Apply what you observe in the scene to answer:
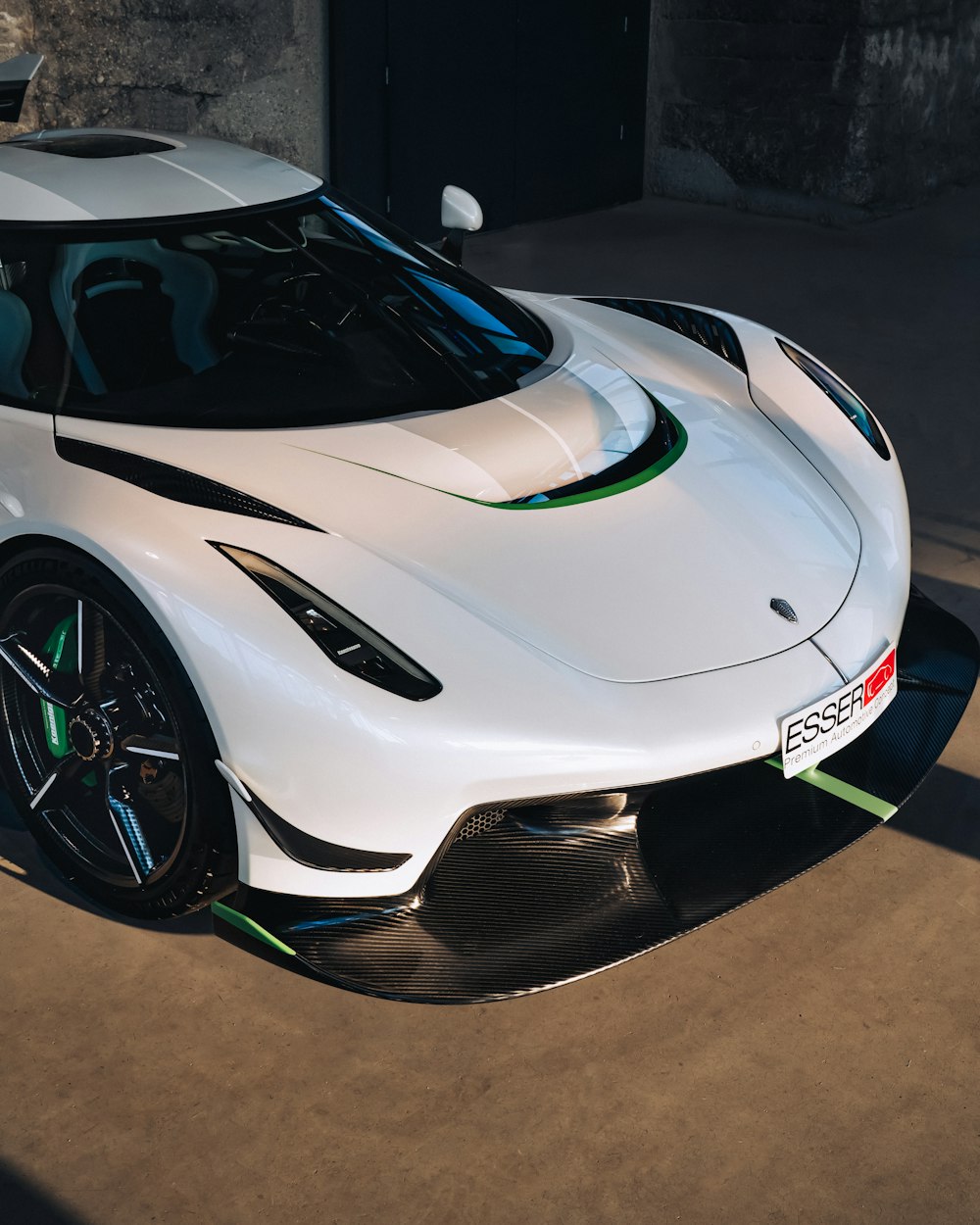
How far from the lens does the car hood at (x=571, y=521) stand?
7.61 feet

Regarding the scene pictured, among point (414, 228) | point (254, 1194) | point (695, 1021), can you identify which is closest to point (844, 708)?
point (695, 1021)

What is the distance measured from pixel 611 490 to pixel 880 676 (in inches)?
23.6

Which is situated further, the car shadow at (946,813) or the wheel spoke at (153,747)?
the car shadow at (946,813)

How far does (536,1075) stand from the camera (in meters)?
2.21

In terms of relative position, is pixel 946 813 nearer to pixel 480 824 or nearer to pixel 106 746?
pixel 480 824

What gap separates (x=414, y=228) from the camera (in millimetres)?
7457

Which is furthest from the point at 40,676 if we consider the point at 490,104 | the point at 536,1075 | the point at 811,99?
the point at 811,99

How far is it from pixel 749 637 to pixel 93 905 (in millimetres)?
1309

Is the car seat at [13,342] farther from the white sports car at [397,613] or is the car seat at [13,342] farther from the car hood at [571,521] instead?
the car hood at [571,521]

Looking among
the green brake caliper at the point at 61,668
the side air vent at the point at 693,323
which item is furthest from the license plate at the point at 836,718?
the green brake caliper at the point at 61,668

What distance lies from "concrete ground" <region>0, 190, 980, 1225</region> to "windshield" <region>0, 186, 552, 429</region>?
94 cm

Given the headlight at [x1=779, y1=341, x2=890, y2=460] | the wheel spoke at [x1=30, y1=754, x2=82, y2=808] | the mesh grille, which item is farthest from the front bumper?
the headlight at [x1=779, y1=341, x2=890, y2=460]

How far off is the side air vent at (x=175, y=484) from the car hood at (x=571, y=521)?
→ 0.08 feet

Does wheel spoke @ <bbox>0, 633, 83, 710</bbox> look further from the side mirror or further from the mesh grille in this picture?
the side mirror
